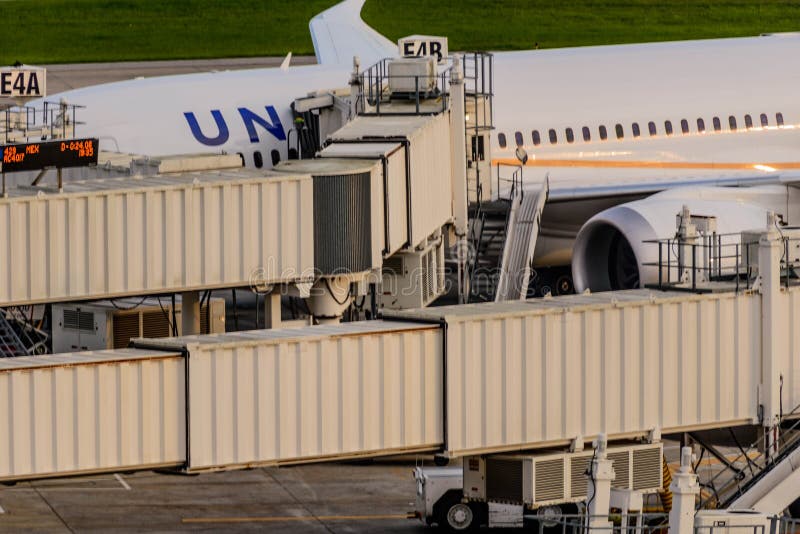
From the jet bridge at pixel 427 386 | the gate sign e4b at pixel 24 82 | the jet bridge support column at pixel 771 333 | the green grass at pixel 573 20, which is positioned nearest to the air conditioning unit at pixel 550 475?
the jet bridge at pixel 427 386

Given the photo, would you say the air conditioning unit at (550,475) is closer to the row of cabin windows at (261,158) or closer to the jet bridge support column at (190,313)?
the jet bridge support column at (190,313)

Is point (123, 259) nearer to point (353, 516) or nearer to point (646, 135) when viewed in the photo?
point (353, 516)

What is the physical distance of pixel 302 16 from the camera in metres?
115

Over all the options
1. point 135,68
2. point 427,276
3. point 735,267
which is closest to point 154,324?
point 427,276

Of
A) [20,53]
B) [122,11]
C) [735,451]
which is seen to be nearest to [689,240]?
[735,451]

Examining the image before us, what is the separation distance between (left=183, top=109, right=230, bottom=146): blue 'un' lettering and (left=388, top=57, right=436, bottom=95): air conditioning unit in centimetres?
798

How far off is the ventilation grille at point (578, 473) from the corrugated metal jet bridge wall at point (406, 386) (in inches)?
15.8

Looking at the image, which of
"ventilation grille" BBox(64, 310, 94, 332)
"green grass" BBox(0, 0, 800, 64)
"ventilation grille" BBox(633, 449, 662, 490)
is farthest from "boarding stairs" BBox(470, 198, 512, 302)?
"green grass" BBox(0, 0, 800, 64)

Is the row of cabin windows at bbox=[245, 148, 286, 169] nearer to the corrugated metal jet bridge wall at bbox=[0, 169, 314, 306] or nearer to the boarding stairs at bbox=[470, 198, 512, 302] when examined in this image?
the boarding stairs at bbox=[470, 198, 512, 302]

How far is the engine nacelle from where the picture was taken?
170 feet

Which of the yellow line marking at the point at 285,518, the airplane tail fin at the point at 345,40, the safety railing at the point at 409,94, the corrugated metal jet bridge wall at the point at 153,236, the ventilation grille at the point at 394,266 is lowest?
the yellow line marking at the point at 285,518

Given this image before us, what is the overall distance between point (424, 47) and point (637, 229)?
849 cm

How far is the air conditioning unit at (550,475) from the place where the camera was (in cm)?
3431

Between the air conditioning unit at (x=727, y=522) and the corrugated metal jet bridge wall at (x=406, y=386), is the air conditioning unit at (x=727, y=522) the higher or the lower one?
the lower one
